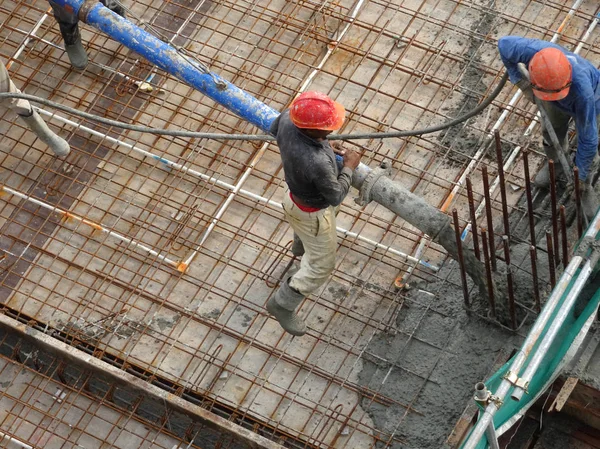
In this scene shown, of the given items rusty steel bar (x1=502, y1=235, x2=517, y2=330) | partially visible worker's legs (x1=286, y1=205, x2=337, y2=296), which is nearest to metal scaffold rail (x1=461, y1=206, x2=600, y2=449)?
rusty steel bar (x1=502, y1=235, x2=517, y2=330)

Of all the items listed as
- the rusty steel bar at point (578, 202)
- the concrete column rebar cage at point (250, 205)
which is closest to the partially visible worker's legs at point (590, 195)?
the rusty steel bar at point (578, 202)

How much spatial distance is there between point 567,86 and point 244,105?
2197mm

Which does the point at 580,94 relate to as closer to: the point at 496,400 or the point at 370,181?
the point at 370,181

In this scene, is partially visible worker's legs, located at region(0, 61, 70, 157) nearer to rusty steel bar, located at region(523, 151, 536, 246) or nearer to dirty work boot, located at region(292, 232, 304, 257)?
dirty work boot, located at region(292, 232, 304, 257)

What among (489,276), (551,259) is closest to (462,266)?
(489,276)

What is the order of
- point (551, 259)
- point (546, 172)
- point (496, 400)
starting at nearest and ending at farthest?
point (496, 400) < point (551, 259) < point (546, 172)

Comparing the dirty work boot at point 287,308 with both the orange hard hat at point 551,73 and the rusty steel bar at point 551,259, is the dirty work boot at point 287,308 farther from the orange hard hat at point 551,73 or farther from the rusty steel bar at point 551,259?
the orange hard hat at point 551,73

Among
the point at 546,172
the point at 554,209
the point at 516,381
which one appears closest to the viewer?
the point at 516,381

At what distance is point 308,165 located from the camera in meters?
6.49

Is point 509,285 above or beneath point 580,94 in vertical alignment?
beneath

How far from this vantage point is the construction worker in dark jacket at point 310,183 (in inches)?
249

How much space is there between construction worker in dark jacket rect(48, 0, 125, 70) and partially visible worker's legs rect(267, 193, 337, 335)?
97.8 inches

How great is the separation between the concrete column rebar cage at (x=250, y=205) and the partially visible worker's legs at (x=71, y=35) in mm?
152

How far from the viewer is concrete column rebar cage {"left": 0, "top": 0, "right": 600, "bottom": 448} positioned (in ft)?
26.2
